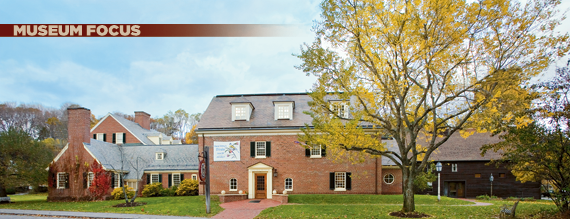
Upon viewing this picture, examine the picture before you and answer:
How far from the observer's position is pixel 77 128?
1041 inches

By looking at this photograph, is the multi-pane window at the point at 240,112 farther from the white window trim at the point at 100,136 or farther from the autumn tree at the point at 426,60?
the white window trim at the point at 100,136

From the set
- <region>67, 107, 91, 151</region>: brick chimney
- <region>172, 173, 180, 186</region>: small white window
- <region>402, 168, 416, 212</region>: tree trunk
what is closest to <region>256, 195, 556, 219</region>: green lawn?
<region>402, 168, 416, 212</region>: tree trunk

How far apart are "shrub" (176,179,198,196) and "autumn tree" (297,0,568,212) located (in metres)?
14.8

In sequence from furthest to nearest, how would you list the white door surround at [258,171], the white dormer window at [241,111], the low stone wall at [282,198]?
1. the white dormer window at [241,111]
2. the white door surround at [258,171]
3. the low stone wall at [282,198]

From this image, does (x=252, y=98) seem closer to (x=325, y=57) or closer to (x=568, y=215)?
(x=325, y=57)

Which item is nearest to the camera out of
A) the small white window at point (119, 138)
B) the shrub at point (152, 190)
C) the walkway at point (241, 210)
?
the walkway at point (241, 210)

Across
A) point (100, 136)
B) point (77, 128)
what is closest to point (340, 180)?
point (77, 128)

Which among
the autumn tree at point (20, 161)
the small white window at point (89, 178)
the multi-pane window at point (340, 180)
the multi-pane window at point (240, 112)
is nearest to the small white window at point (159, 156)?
the small white window at point (89, 178)

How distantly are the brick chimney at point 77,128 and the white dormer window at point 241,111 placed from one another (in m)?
11.5

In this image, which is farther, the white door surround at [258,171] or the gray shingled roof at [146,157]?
the gray shingled roof at [146,157]

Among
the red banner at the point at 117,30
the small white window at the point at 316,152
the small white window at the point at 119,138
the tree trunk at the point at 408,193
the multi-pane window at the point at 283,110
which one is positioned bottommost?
the tree trunk at the point at 408,193

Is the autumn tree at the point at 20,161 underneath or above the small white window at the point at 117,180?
above

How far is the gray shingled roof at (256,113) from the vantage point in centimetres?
2575

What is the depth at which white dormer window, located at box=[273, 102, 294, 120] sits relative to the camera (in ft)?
85.1
